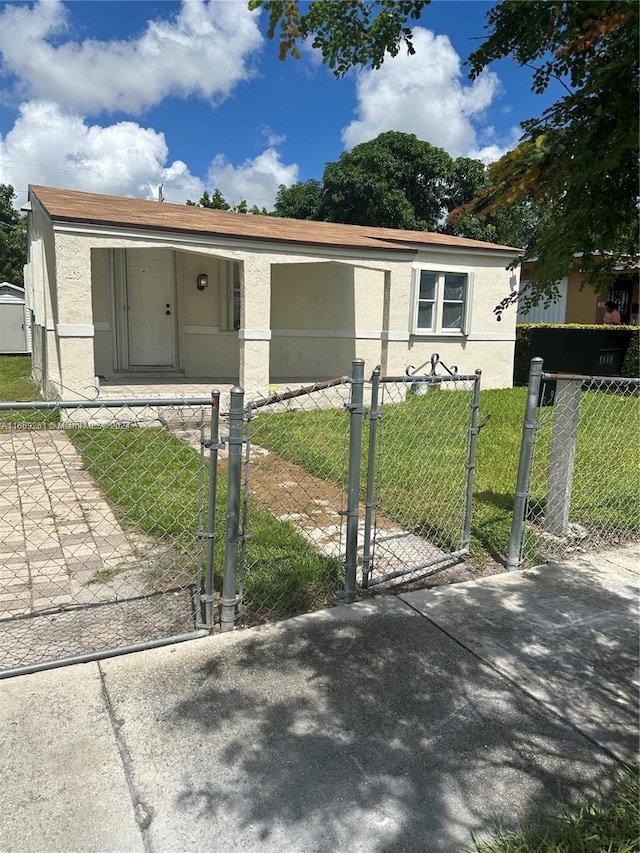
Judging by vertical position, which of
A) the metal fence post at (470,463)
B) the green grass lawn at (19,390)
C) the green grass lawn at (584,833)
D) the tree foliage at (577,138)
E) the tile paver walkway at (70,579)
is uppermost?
the tree foliage at (577,138)

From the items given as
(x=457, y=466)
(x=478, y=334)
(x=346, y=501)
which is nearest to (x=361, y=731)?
(x=346, y=501)

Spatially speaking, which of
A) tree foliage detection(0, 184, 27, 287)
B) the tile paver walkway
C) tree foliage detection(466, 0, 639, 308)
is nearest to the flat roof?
the tile paver walkway

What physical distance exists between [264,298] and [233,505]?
274 inches

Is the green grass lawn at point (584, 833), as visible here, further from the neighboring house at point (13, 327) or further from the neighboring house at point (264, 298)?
the neighboring house at point (13, 327)

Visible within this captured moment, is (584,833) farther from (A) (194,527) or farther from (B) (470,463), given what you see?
(A) (194,527)

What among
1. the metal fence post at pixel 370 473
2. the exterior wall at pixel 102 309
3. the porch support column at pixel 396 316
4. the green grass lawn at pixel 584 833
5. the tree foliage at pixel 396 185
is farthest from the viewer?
the tree foliage at pixel 396 185

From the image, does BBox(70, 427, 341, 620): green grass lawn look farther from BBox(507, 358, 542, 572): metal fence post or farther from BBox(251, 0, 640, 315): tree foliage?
BBox(251, 0, 640, 315): tree foliage

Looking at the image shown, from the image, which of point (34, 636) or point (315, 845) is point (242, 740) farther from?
point (34, 636)

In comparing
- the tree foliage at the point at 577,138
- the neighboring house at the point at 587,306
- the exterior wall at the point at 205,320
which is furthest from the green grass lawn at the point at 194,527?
the neighboring house at the point at 587,306

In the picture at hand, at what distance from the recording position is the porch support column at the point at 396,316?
35.9 ft

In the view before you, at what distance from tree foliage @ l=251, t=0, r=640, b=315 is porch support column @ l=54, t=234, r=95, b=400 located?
661 cm

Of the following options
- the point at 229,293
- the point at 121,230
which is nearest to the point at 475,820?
the point at 121,230

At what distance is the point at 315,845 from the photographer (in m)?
1.95

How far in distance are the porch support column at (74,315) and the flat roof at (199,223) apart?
A: 41 cm
